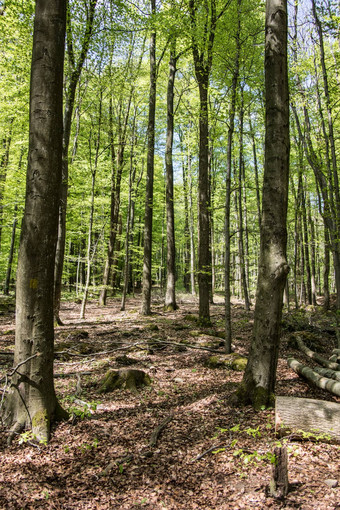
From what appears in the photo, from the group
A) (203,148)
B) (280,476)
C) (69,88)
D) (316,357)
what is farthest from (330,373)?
(69,88)

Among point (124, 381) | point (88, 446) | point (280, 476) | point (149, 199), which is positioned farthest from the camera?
point (149, 199)

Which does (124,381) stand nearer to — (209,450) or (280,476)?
(209,450)

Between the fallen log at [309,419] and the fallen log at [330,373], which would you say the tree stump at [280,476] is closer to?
the fallen log at [309,419]

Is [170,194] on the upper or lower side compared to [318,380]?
upper

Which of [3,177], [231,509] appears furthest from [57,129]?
[3,177]

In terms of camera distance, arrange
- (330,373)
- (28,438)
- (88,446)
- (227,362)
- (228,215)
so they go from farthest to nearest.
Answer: (228,215) < (227,362) < (330,373) < (88,446) < (28,438)

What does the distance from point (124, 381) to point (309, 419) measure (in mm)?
2889

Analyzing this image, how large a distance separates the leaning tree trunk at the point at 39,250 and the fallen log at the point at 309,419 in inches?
104

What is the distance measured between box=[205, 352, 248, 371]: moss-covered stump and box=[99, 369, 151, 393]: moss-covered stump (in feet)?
4.94

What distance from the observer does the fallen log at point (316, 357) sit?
5.75m

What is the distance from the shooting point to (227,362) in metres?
6.16

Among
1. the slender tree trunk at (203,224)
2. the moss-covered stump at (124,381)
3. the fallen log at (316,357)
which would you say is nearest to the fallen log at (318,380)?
the fallen log at (316,357)

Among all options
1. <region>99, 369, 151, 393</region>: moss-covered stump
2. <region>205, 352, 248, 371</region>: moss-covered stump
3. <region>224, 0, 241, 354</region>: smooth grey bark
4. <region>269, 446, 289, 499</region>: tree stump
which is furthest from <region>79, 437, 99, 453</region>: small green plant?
<region>224, 0, 241, 354</region>: smooth grey bark

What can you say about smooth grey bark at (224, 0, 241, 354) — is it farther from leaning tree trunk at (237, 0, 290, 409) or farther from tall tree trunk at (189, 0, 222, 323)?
leaning tree trunk at (237, 0, 290, 409)
